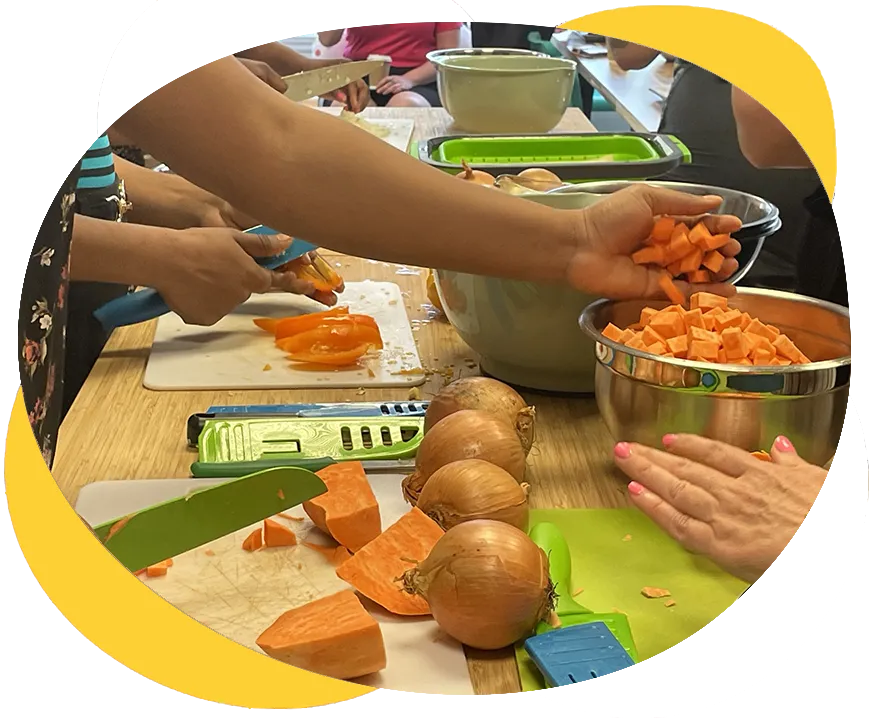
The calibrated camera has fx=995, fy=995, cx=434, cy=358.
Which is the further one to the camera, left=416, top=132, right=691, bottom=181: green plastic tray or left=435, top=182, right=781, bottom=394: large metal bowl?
left=416, top=132, right=691, bottom=181: green plastic tray

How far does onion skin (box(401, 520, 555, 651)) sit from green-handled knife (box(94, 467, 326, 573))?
14 cm

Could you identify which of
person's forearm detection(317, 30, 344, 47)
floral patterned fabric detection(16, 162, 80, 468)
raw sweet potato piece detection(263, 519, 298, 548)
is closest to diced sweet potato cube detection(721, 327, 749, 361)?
raw sweet potato piece detection(263, 519, 298, 548)

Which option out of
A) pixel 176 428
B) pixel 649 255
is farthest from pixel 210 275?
pixel 649 255

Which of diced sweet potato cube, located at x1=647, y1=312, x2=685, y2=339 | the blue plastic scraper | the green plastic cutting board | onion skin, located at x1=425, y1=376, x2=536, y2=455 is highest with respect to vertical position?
diced sweet potato cube, located at x1=647, y1=312, x2=685, y2=339

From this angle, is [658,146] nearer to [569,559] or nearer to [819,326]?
[819,326]

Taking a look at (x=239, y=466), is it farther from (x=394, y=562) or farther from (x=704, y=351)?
(x=704, y=351)

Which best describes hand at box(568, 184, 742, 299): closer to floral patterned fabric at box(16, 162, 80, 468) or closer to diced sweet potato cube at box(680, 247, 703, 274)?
diced sweet potato cube at box(680, 247, 703, 274)

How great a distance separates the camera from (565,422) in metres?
0.90

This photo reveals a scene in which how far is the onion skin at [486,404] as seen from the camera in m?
0.78

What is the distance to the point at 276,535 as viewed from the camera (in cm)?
72

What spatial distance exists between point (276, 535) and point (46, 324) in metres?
0.22

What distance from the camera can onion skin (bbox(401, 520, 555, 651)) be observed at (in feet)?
1.91

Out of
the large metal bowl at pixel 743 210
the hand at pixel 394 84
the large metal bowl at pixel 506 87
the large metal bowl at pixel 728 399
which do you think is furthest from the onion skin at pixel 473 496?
the hand at pixel 394 84

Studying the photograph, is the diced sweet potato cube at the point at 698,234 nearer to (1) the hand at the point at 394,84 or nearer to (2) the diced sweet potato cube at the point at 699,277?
(2) the diced sweet potato cube at the point at 699,277
